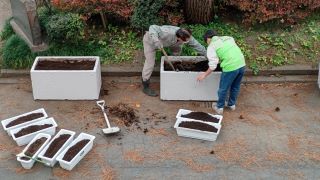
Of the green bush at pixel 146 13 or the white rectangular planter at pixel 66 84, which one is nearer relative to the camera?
the white rectangular planter at pixel 66 84

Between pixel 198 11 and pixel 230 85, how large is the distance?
93.1 inches

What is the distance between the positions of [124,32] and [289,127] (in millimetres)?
3743

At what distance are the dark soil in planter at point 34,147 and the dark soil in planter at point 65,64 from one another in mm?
1588

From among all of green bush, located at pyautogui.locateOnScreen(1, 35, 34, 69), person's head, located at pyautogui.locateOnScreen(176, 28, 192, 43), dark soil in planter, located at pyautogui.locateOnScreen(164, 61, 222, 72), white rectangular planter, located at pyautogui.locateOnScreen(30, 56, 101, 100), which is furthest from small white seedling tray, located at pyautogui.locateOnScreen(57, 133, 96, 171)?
green bush, located at pyautogui.locateOnScreen(1, 35, 34, 69)

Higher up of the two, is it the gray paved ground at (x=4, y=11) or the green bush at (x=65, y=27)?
the green bush at (x=65, y=27)

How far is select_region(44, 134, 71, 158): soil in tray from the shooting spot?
7382mm

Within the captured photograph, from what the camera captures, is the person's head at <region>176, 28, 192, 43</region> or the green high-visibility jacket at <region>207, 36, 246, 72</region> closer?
the green high-visibility jacket at <region>207, 36, 246, 72</region>

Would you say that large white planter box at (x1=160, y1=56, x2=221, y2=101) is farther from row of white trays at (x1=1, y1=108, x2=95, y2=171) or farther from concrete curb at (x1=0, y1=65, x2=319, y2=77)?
row of white trays at (x1=1, y1=108, x2=95, y2=171)

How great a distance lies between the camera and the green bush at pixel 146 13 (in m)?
9.34

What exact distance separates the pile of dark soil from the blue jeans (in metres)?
1.39

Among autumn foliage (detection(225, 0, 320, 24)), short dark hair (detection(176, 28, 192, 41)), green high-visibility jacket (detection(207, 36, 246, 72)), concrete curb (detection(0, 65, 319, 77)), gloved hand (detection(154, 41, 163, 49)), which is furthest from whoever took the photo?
autumn foliage (detection(225, 0, 320, 24))

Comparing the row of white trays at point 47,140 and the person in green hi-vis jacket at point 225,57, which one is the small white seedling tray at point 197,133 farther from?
the row of white trays at point 47,140

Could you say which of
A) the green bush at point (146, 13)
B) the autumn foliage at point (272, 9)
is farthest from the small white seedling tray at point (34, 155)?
the autumn foliage at point (272, 9)

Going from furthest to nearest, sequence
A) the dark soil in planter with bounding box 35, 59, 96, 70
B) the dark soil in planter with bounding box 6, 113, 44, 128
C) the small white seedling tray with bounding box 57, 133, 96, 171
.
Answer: the dark soil in planter with bounding box 35, 59, 96, 70
the dark soil in planter with bounding box 6, 113, 44, 128
the small white seedling tray with bounding box 57, 133, 96, 171
